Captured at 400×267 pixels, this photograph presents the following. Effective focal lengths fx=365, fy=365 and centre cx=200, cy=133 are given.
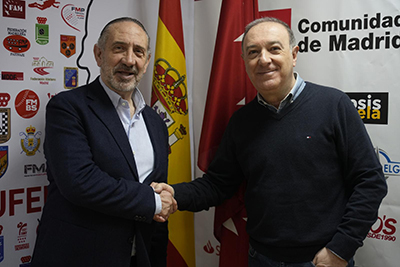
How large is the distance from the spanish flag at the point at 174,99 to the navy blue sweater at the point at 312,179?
64cm

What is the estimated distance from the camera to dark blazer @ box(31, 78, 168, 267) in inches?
61.6

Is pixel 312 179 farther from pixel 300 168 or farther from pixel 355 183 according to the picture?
pixel 355 183

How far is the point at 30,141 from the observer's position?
2002 mm

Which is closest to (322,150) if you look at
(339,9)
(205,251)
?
(339,9)

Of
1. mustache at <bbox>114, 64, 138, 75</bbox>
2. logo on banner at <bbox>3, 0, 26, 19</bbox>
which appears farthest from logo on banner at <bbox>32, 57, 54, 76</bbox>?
mustache at <bbox>114, 64, 138, 75</bbox>

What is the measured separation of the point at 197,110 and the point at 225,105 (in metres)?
0.39

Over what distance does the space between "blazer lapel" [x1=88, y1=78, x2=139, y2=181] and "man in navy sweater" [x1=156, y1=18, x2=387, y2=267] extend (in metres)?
0.22

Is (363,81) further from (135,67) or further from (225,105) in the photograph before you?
(135,67)

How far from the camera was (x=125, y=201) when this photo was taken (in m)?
1.59

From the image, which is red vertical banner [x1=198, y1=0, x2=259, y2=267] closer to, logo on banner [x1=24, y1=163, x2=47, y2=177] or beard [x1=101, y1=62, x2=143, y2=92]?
beard [x1=101, y1=62, x2=143, y2=92]

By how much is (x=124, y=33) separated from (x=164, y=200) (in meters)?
0.85

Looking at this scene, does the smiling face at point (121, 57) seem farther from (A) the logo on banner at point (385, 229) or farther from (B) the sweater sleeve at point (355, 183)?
(A) the logo on banner at point (385, 229)

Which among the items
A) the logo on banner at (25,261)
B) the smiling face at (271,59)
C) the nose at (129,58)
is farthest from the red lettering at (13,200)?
the smiling face at (271,59)

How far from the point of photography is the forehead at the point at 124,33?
1802mm
